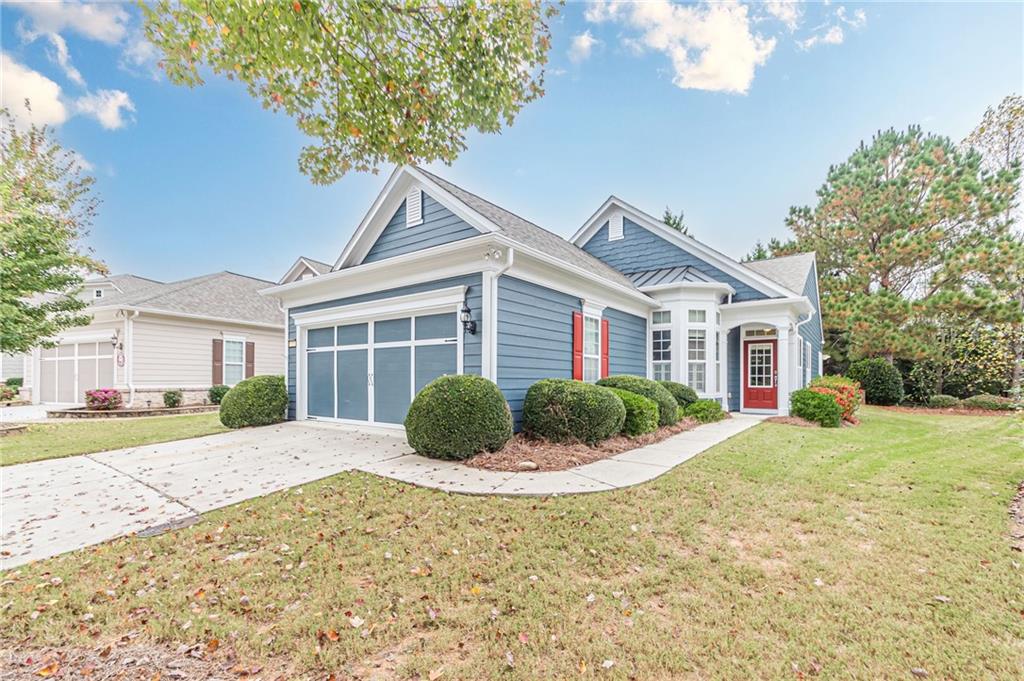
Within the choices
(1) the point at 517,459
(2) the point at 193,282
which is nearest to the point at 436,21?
(1) the point at 517,459

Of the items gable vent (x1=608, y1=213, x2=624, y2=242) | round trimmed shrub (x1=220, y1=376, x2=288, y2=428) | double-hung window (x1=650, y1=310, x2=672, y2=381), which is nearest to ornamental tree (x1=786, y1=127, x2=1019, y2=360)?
double-hung window (x1=650, y1=310, x2=672, y2=381)

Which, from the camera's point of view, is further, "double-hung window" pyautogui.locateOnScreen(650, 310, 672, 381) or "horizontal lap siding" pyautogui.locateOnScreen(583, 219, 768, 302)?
"horizontal lap siding" pyautogui.locateOnScreen(583, 219, 768, 302)

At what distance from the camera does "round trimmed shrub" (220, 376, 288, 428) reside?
32.1 feet

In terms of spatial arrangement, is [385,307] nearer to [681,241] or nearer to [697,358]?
[697,358]

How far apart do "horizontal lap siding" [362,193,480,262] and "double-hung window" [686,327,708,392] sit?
22.9 feet

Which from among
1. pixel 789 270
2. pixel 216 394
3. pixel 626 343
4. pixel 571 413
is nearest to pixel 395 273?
pixel 571 413

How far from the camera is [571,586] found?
3012mm

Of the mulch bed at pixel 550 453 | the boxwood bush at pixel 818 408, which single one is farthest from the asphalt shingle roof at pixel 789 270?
the mulch bed at pixel 550 453

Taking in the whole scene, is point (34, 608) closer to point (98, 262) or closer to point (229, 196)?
point (229, 196)

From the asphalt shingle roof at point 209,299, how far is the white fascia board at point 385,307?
6.77m

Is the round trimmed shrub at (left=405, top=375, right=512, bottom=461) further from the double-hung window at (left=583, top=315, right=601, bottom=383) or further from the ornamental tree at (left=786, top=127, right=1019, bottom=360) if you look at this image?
the ornamental tree at (left=786, top=127, right=1019, bottom=360)

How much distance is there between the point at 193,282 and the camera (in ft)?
59.5

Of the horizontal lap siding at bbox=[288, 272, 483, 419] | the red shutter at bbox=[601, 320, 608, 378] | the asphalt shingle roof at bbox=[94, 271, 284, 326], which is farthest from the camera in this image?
the asphalt shingle roof at bbox=[94, 271, 284, 326]

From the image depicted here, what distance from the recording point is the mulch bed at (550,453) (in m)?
6.18
